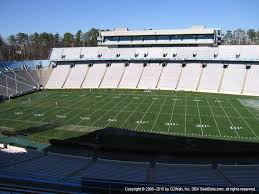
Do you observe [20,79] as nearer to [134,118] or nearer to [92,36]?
[134,118]

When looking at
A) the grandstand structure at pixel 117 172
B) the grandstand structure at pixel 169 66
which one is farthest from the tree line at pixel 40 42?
the grandstand structure at pixel 117 172

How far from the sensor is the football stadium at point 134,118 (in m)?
10.5

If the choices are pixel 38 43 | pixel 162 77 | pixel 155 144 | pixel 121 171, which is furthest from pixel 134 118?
pixel 38 43

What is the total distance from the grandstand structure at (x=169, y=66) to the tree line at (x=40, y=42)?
18062 mm

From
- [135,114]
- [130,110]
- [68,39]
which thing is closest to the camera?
[135,114]

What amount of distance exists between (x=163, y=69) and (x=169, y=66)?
1069 mm

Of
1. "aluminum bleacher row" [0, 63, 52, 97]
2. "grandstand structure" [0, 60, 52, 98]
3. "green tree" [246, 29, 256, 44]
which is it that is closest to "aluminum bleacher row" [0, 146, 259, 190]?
"grandstand structure" [0, 60, 52, 98]

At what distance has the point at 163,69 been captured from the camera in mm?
46500

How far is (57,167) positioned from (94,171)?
61.5 inches

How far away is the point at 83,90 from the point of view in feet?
147

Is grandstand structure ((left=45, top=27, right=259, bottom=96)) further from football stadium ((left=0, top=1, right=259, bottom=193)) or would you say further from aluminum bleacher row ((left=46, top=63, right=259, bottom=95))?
football stadium ((left=0, top=1, right=259, bottom=193))

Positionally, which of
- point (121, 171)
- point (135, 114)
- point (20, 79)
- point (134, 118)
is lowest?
point (134, 118)

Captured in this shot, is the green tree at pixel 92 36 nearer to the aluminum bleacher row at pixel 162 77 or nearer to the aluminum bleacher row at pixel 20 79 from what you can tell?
the aluminum bleacher row at pixel 162 77

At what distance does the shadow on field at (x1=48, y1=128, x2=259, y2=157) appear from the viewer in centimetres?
1898
